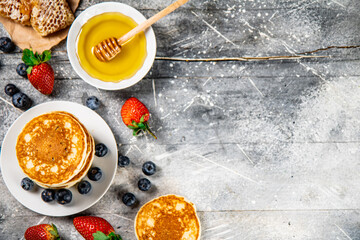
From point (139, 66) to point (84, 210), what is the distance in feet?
2.28

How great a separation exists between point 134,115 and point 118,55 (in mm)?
270

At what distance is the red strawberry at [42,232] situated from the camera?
151 centimetres

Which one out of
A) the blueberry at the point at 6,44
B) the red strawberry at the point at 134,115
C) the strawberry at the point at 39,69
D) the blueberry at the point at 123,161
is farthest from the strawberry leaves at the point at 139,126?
the blueberry at the point at 6,44

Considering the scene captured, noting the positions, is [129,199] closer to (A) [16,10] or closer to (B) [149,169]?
(B) [149,169]

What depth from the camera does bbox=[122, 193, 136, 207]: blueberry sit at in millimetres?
1566

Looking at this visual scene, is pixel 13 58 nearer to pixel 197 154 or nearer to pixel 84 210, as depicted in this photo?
pixel 84 210

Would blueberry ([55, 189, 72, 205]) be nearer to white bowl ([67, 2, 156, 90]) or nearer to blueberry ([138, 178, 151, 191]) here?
Answer: blueberry ([138, 178, 151, 191])

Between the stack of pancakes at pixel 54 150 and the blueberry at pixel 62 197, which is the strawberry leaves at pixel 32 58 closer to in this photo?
the stack of pancakes at pixel 54 150

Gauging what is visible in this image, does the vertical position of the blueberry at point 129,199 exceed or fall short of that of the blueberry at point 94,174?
it falls short

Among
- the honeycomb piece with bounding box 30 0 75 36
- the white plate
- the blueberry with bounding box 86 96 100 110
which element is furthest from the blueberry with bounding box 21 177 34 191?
the honeycomb piece with bounding box 30 0 75 36

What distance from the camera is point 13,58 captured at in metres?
1.59

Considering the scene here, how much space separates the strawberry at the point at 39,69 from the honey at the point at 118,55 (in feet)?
0.49

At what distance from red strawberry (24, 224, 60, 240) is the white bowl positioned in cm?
65

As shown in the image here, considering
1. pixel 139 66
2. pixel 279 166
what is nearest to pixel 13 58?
pixel 139 66
